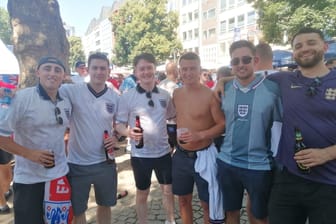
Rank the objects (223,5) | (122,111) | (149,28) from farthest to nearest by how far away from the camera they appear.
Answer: (223,5) < (149,28) < (122,111)

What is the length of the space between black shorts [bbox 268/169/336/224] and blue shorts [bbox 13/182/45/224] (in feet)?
7.13

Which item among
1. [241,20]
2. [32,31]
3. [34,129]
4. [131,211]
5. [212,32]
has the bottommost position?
[131,211]

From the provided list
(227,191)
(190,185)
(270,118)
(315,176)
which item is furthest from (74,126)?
(315,176)

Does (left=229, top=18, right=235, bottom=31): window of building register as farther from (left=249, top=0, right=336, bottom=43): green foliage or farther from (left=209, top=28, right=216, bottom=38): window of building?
(left=249, top=0, right=336, bottom=43): green foliage

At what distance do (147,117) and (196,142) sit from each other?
686 millimetres

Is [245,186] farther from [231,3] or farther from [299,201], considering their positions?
[231,3]

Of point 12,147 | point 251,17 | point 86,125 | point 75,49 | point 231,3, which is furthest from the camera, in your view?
point 75,49

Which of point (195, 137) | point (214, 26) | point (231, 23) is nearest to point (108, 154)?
point (195, 137)

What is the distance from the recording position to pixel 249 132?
9.46 ft

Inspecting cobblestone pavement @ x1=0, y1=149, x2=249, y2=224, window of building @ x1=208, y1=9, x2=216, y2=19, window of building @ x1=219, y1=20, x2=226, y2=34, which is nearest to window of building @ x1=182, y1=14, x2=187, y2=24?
window of building @ x1=208, y1=9, x2=216, y2=19

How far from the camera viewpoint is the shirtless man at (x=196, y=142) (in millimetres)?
3205

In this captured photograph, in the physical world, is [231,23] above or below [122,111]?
above

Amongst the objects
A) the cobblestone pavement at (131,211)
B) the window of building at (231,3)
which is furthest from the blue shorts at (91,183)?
the window of building at (231,3)

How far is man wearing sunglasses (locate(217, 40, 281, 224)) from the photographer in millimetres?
2846
